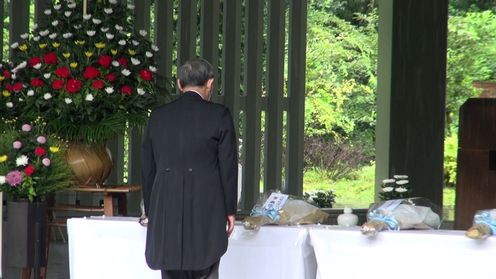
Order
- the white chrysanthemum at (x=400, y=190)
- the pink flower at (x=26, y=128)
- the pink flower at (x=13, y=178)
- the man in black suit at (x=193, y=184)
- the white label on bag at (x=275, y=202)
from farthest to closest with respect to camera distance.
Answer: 1. the white chrysanthemum at (x=400, y=190)
2. the pink flower at (x=26, y=128)
3. the pink flower at (x=13, y=178)
4. the white label on bag at (x=275, y=202)
5. the man in black suit at (x=193, y=184)

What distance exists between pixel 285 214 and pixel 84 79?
1.52m

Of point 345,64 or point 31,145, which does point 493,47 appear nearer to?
point 345,64

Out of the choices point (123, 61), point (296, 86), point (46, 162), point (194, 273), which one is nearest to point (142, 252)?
point (194, 273)

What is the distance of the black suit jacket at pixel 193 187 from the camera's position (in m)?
4.14

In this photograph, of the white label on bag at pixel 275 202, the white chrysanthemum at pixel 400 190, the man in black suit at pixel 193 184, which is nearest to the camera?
the man in black suit at pixel 193 184

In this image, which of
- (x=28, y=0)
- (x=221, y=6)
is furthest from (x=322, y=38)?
(x=28, y=0)

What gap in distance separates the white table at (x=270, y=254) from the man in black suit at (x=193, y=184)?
1.23ft

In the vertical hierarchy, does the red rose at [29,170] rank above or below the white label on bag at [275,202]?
above

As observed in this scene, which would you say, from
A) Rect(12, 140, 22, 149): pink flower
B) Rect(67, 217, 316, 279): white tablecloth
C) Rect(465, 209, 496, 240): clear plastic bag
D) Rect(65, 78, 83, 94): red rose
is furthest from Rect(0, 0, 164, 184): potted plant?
Rect(465, 209, 496, 240): clear plastic bag

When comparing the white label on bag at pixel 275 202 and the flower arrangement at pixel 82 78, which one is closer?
the white label on bag at pixel 275 202

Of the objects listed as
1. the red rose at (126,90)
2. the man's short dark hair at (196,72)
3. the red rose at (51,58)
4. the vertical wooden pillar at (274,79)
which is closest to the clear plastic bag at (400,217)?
the man's short dark hair at (196,72)

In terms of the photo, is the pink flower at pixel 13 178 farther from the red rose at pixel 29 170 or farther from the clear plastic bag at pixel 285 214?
the clear plastic bag at pixel 285 214

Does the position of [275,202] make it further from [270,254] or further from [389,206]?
[389,206]

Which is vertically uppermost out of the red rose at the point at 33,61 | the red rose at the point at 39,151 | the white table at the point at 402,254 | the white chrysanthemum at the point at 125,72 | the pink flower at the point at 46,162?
the red rose at the point at 33,61
